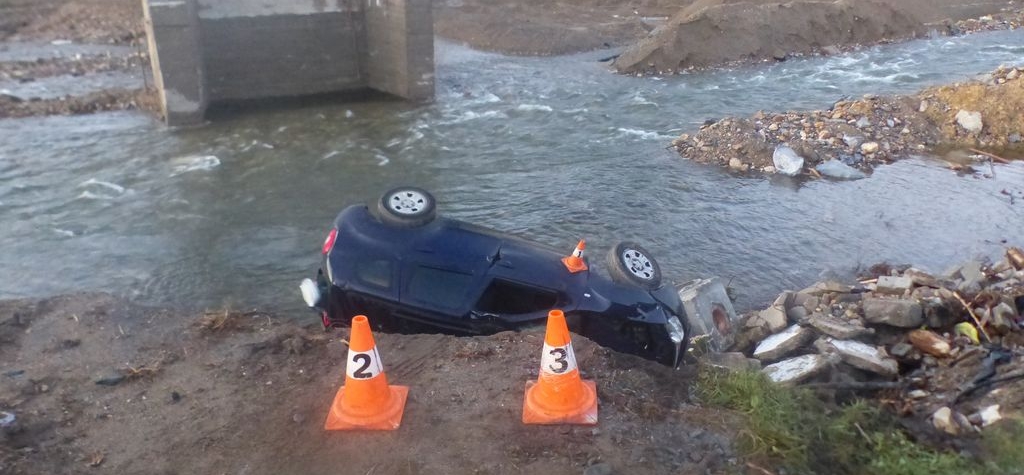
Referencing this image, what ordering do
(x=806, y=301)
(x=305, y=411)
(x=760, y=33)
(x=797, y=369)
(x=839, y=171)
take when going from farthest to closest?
(x=760, y=33), (x=839, y=171), (x=806, y=301), (x=797, y=369), (x=305, y=411)

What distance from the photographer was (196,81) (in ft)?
50.1

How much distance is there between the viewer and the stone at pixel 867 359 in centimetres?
589

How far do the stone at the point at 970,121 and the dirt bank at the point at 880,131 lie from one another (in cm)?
2

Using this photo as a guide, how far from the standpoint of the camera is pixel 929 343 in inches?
243

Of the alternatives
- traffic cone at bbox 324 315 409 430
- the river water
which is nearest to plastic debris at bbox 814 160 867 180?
the river water

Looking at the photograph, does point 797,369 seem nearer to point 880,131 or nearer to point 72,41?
point 880,131

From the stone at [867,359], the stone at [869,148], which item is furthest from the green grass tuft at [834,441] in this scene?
the stone at [869,148]

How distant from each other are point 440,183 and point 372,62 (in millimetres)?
6976

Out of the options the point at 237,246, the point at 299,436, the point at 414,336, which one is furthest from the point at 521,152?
the point at 299,436

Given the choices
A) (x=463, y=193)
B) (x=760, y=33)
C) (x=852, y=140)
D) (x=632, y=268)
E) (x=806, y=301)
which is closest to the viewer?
(x=632, y=268)

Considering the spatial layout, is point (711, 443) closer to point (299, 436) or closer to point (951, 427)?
point (951, 427)

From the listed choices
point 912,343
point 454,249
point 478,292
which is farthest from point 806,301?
point 454,249

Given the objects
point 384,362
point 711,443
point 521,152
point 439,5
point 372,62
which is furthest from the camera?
point 439,5

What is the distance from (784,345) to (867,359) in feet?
2.23
